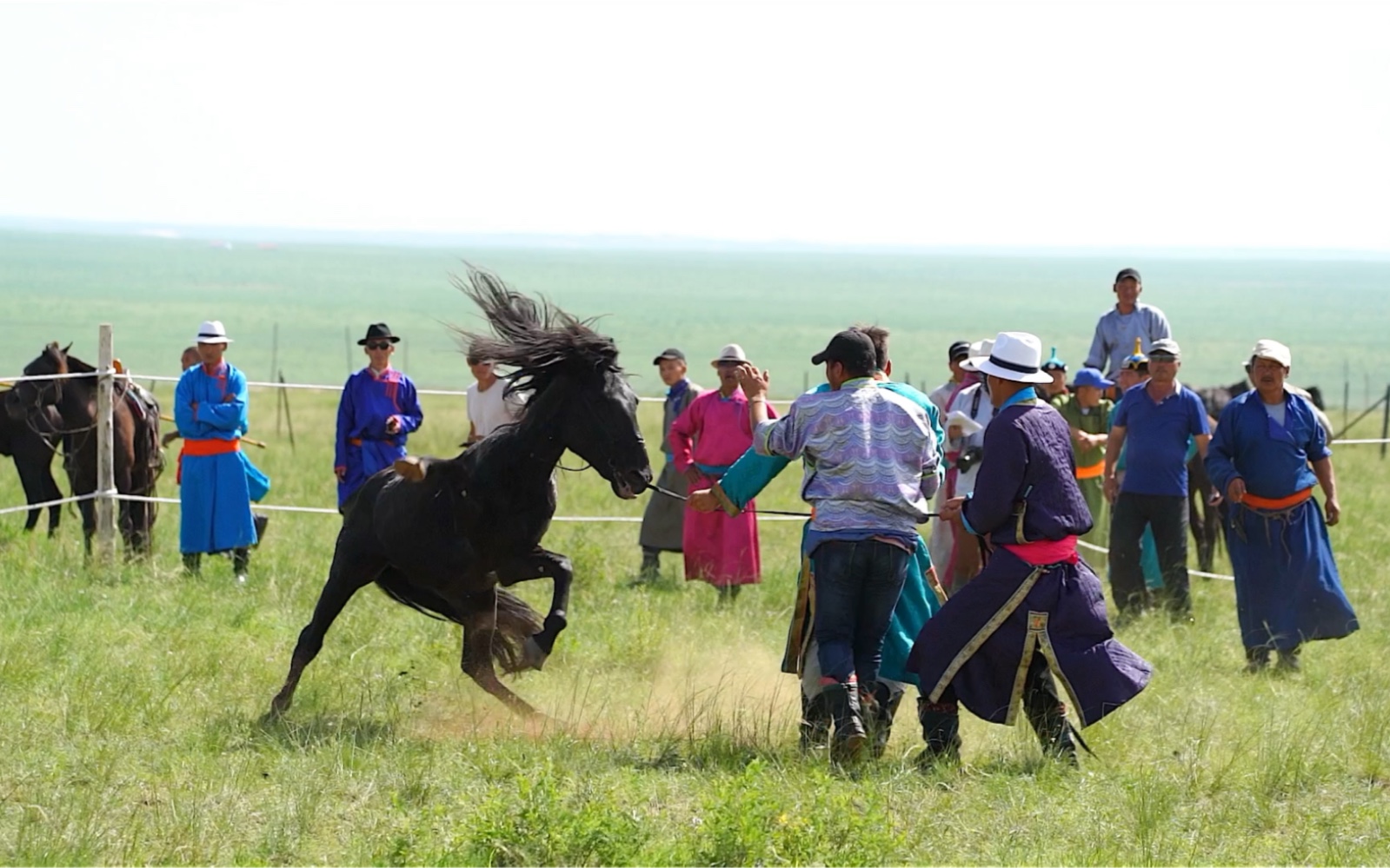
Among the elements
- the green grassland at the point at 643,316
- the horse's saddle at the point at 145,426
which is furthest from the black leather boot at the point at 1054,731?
the green grassland at the point at 643,316

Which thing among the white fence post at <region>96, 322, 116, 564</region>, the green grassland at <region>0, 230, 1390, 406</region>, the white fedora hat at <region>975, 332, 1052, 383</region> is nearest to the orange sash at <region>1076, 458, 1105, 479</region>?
the white fedora hat at <region>975, 332, 1052, 383</region>

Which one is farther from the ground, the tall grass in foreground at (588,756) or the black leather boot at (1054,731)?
the black leather boot at (1054,731)

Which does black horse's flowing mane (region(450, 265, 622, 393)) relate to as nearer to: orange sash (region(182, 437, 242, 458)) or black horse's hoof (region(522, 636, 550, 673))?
black horse's hoof (region(522, 636, 550, 673))

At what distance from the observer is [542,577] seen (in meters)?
7.76

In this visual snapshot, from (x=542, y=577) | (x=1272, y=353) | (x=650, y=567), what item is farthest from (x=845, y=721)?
(x=650, y=567)

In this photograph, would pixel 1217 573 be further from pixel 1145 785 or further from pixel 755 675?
pixel 1145 785

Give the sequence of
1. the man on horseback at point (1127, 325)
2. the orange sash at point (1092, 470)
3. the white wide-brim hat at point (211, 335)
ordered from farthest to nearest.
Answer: the man on horseback at point (1127, 325)
the orange sash at point (1092, 470)
the white wide-brim hat at point (211, 335)

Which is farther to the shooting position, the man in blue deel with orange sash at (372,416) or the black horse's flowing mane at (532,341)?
the man in blue deel with orange sash at (372,416)

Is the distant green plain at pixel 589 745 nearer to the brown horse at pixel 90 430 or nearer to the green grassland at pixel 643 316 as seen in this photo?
the brown horse at pixel 90 430

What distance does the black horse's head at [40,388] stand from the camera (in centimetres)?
1253

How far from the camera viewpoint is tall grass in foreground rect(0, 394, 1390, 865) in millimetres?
5707

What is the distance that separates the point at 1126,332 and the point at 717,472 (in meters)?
3.43

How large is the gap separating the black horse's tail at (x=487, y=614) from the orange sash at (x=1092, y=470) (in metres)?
5.55

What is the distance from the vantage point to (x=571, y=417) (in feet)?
24.7
